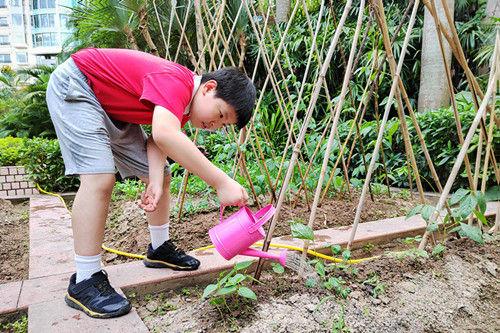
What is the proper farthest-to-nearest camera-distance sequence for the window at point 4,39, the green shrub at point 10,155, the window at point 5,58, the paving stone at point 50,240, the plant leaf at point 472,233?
the window at point 4,39 < the window at point 5,58 < the green shrub at point 10,155 < the paving stone at point 50,240 < the plant leaf at point 472,233

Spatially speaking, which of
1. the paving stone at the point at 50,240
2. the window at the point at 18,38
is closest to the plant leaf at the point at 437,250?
the paving stone at the point at 50,240

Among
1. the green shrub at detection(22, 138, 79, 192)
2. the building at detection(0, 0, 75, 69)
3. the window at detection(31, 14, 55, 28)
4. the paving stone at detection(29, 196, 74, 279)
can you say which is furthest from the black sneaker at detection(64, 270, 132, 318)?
the window at detection(31, 14, 55, 28)

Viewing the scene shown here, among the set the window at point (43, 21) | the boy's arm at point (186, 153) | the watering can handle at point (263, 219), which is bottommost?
the watering can handle at point (263, 219)

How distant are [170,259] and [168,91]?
69 centimetres

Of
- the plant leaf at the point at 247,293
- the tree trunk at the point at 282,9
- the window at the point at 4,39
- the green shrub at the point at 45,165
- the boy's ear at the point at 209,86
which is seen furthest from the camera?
the window at the point at 4,39

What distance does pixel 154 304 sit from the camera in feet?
4.41

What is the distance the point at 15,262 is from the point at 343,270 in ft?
5.16

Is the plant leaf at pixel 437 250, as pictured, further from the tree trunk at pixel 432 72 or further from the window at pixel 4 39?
the window at pixel 4 39

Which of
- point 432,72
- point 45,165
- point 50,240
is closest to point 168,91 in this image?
point 50,240

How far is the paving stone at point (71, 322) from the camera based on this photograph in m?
1.11

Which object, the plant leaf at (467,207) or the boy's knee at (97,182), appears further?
the plant leaf at (467,207)

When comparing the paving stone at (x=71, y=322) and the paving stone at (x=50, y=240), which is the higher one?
the paving stone at (x=71, y=322)

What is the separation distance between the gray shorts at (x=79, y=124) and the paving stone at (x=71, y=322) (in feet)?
1.46

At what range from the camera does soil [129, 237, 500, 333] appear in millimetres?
1108
